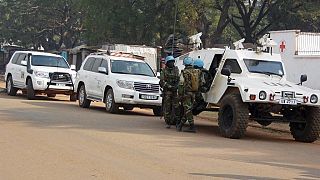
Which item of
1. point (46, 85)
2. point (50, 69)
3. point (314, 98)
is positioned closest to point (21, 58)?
point (50, 69)

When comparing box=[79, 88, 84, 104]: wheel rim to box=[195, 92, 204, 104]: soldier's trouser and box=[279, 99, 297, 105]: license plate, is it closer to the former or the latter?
box=[195, 92, 204, 104]: soldier's trouser

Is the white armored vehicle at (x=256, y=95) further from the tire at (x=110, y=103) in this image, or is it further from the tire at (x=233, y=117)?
the tire at (x=110, y=103)

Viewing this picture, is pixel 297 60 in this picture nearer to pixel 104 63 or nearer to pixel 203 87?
pixel 104 63

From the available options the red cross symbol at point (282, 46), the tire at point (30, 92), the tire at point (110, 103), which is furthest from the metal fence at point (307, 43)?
the tire at point (30, 92)

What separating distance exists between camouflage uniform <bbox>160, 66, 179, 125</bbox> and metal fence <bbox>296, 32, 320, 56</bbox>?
40.4ft

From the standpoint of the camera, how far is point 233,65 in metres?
14.8

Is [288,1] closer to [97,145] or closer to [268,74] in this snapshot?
[268,74]

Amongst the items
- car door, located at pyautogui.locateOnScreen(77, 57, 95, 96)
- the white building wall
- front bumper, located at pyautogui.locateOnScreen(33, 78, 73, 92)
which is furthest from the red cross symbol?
front bumper, located at pyautogui.locateOnScreen(33, 78, 73, 92)

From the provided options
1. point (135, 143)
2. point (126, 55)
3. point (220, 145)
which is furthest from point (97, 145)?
point (126, 55)

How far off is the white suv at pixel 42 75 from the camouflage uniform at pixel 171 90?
852cm

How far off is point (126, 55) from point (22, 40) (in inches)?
1599

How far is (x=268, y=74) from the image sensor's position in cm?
1473

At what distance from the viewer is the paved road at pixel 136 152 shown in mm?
8633

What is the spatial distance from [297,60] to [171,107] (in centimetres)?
1215
